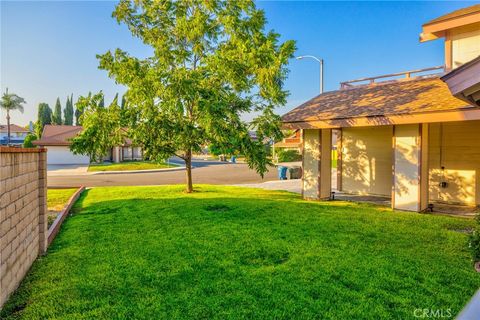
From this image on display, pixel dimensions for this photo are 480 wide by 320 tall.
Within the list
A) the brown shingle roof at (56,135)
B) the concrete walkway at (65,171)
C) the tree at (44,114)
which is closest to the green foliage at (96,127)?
the concrete walkway at (65,171)

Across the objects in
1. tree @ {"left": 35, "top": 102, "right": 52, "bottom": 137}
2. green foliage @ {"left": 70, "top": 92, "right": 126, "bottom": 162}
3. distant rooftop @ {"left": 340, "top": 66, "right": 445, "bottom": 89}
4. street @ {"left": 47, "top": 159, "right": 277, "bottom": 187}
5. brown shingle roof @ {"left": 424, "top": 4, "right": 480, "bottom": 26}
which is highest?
tree @ {"left": 35, "top": 102, "right": 52, "bottom": 137}

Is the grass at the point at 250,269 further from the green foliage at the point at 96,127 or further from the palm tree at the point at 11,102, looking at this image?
the palm tree at the point at 11,102

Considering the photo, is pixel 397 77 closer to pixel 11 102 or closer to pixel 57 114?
pixel 11 102

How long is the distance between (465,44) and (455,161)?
3782 mm

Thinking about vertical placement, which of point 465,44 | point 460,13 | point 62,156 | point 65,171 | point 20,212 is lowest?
point 65,171

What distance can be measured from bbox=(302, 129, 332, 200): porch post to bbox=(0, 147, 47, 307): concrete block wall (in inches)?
331

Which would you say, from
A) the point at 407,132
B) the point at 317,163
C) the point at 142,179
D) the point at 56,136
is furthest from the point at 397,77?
the point at 56,136

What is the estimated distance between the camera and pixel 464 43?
9.62 m

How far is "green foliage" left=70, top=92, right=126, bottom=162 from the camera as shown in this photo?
38.6 feet

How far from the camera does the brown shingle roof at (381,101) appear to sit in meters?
8.75

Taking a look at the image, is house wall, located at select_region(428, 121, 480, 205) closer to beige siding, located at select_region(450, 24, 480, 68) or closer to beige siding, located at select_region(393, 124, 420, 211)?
beige siding, located at select_region(450, 24, 480, 68)

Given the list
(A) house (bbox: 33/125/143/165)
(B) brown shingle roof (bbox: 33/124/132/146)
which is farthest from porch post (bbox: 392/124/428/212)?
(A) house (bbox: 33/125/143/165)

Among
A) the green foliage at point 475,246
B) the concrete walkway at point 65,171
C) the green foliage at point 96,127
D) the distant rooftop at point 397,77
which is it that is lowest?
the concrete walkway at point 65,171

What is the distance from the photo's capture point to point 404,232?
6973 millimetres
